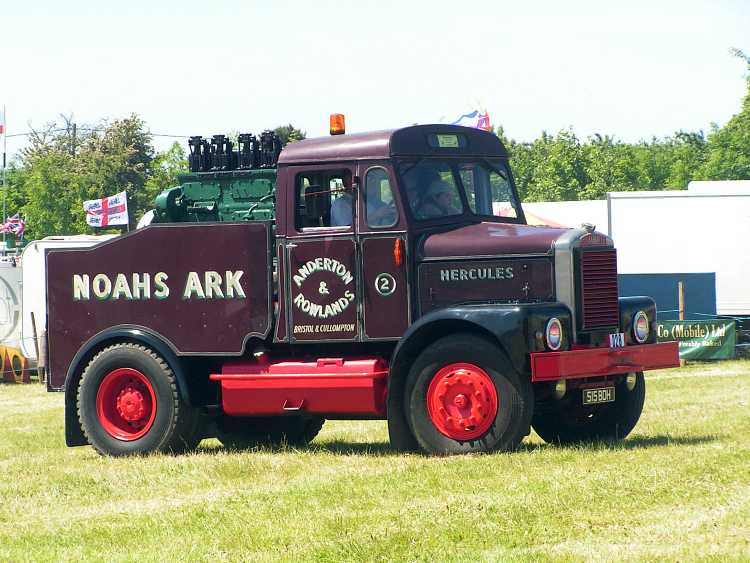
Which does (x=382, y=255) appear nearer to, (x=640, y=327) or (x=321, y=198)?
(x=321, y=198)

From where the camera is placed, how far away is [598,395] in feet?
41.2

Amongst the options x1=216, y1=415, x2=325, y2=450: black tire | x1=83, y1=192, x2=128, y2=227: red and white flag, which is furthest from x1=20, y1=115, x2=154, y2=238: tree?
x1=216, y1=415, x2=325, y2=450: black tire

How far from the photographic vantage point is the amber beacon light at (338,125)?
1338 centimetres

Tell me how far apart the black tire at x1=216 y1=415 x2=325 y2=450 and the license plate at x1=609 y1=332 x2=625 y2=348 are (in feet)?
11.2

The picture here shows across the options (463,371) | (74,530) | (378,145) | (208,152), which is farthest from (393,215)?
(74,530)

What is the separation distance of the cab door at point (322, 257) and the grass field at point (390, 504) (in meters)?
1.22

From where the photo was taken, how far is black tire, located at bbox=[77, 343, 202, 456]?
13.4 m

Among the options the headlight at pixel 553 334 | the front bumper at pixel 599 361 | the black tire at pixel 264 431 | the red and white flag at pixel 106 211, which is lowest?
the black tire at pixel 264 431

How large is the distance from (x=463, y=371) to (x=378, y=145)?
2230mm

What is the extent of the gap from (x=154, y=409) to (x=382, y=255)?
286 centimetres

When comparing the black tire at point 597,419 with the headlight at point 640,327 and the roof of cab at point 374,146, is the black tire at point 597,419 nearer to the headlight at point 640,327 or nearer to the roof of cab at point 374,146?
the headlight at point 640,327

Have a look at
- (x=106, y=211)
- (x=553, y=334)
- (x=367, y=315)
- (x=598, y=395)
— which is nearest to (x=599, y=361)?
(x=553, y=334)

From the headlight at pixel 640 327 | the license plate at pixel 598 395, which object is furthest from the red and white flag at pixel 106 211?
the license plate at pixel 598 395

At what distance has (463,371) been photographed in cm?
1197
